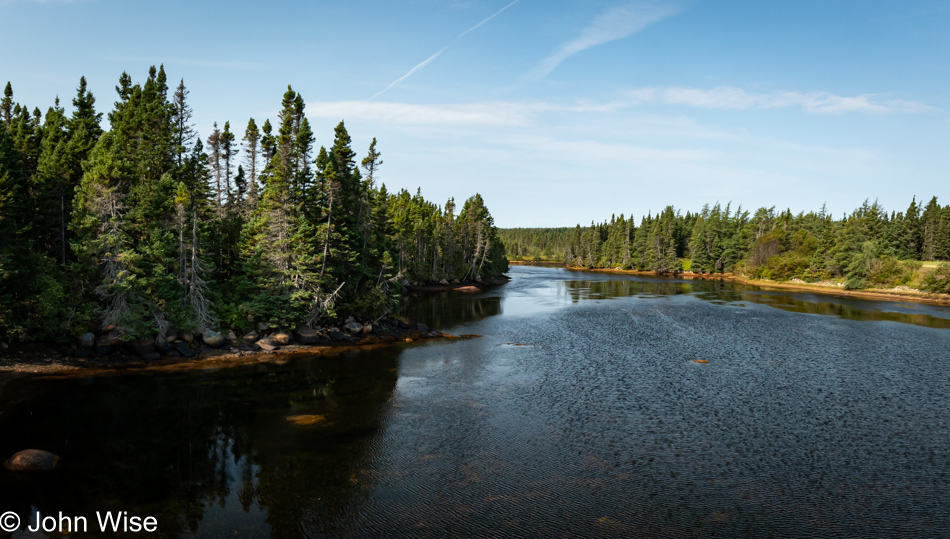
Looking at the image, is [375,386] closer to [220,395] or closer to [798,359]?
[220,395]

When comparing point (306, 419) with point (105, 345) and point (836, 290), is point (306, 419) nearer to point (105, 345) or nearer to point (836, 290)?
point (105, 345)

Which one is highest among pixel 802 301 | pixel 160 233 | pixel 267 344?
pixel 160 233

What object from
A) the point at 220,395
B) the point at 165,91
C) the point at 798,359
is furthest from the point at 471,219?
the point at 220,395

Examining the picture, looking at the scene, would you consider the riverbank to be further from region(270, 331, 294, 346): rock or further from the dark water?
region(270, 331, 294, 346): rock

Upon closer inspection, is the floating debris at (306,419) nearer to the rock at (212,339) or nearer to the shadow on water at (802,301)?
the rock at (212,339)

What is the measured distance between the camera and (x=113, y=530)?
14906 millimetres

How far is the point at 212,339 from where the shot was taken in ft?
121

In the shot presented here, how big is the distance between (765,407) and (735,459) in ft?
29.0

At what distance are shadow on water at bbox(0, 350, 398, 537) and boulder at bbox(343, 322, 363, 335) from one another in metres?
12.2

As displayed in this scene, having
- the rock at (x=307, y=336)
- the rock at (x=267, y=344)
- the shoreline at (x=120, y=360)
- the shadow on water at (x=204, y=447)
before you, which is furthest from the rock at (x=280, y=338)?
the shadow on water at (x=204, y=447)

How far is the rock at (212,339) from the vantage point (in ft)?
121

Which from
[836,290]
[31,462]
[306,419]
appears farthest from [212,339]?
[836,290]

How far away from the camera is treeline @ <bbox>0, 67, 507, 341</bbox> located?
3231 centimetres

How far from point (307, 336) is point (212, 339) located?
718cm
